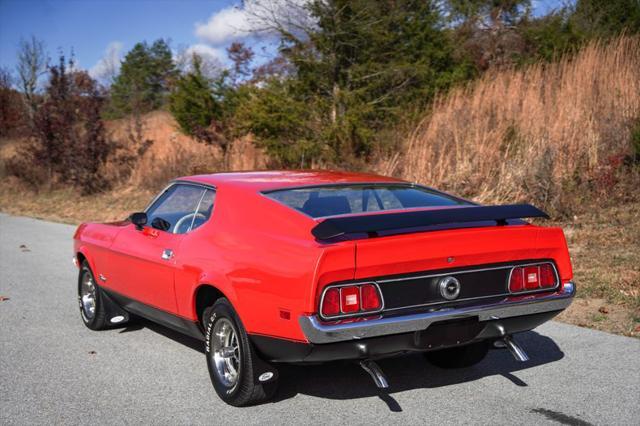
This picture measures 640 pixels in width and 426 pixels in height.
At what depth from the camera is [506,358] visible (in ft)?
19.1

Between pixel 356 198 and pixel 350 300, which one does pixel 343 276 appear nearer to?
pixel 350 300

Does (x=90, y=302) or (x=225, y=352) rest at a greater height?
(x=225, y=352)

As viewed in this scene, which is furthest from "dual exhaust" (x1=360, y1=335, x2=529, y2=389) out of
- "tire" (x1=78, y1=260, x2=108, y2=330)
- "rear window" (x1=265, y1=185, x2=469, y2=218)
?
"tire" (x1=78, y1=260, x2=108, y2=330)

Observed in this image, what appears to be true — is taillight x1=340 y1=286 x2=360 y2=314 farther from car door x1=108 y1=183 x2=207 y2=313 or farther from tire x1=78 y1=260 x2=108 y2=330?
tire x1=78 y1=260 x2=108 y2=330

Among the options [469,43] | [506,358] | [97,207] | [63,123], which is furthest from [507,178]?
[63,123]

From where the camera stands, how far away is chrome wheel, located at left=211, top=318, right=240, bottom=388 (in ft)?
16.1

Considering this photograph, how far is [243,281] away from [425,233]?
111 cm

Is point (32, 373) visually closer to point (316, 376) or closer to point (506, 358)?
point (316, 376)

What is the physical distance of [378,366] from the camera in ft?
15.8

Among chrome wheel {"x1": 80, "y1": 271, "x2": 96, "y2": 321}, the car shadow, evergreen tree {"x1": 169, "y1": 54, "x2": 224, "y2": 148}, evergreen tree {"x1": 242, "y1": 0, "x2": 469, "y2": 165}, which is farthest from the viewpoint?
evergreen tree {"x1": 169, "y1": 54, "x2": 224, "y2": 148}

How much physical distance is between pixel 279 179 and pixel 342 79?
1314 centimetres

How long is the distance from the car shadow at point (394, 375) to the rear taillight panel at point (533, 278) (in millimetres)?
733

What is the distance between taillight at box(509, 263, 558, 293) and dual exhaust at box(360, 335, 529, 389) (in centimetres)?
34

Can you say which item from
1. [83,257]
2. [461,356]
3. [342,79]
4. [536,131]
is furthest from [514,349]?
[342,79]
